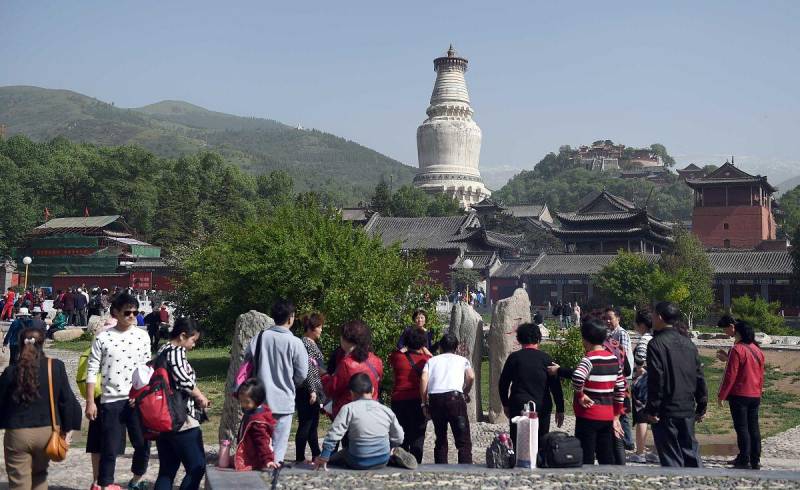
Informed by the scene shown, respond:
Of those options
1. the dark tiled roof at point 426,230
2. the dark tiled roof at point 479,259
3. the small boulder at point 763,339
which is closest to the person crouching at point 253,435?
the small boulder at point 763,339

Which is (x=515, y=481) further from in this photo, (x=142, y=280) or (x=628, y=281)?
(x=142, y=280)

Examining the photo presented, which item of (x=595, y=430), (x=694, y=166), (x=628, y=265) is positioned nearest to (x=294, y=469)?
(x=595, y=430)

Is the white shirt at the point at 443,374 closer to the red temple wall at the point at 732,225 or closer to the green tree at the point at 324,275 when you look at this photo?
the green tree at the point at 324,275

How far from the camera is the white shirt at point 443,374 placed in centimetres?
727

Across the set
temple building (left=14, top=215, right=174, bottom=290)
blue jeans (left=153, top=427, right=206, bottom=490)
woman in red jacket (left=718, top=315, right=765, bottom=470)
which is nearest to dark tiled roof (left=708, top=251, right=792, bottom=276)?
temple building (left=14, top=215, right=174, bottom=290)

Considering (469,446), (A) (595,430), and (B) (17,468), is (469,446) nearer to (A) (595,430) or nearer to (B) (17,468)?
(A) (595,430)

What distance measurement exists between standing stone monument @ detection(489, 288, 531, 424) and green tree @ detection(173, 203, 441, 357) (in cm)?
177

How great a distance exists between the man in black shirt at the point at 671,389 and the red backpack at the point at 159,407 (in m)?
3.54

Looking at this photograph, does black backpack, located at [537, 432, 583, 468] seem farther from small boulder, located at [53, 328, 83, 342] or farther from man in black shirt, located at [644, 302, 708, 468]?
small boulder, located at [53, 328, 83, 342]

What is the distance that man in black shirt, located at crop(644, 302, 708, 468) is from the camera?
688cm

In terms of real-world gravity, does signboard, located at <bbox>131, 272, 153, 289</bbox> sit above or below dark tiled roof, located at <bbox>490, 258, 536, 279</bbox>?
below

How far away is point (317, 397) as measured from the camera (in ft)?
24.0

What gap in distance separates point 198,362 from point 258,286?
10.8ft

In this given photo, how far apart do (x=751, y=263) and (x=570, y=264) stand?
879 cm
